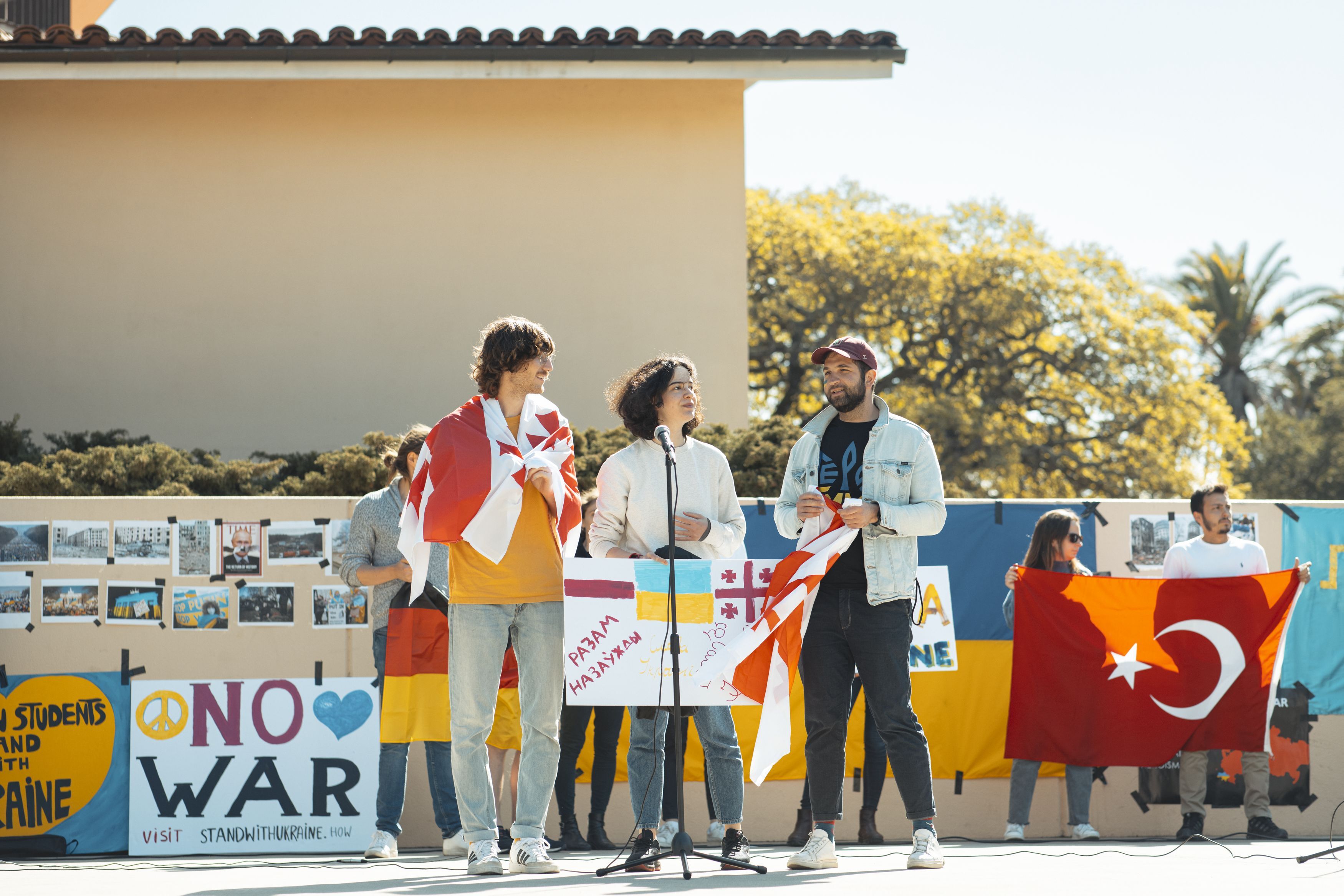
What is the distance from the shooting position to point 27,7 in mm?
15344

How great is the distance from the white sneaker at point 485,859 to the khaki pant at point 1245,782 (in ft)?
14.3

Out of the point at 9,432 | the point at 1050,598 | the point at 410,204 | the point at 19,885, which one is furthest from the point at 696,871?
the point at 410,204

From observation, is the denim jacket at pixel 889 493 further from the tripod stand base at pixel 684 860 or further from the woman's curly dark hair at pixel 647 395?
the tripod stand base at pixel 684 860

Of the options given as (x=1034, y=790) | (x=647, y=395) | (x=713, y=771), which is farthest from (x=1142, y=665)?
(x=647, y=395)

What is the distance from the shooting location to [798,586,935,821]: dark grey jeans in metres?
5.38

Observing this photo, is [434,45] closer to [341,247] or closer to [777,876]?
[341,247]

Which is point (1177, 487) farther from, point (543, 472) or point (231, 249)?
point (543, 472)

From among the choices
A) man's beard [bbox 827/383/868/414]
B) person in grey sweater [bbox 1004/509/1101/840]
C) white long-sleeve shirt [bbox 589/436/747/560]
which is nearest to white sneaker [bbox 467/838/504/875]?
white long-sleeve shirt [bbox 589/436/747/560]

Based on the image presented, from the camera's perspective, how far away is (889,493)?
5.50 m

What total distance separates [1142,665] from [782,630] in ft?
10.9

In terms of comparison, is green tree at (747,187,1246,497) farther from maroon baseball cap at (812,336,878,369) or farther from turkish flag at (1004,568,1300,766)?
maroon baseball cap at (812,336,878,369)

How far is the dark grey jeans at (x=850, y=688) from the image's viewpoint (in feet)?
17.7

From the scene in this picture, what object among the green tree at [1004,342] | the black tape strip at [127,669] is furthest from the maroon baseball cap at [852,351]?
the green tree at [1004,342]

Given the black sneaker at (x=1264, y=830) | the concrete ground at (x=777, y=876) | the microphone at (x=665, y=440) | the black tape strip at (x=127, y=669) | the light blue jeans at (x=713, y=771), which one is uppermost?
the microphone at (x=665, y=440)
